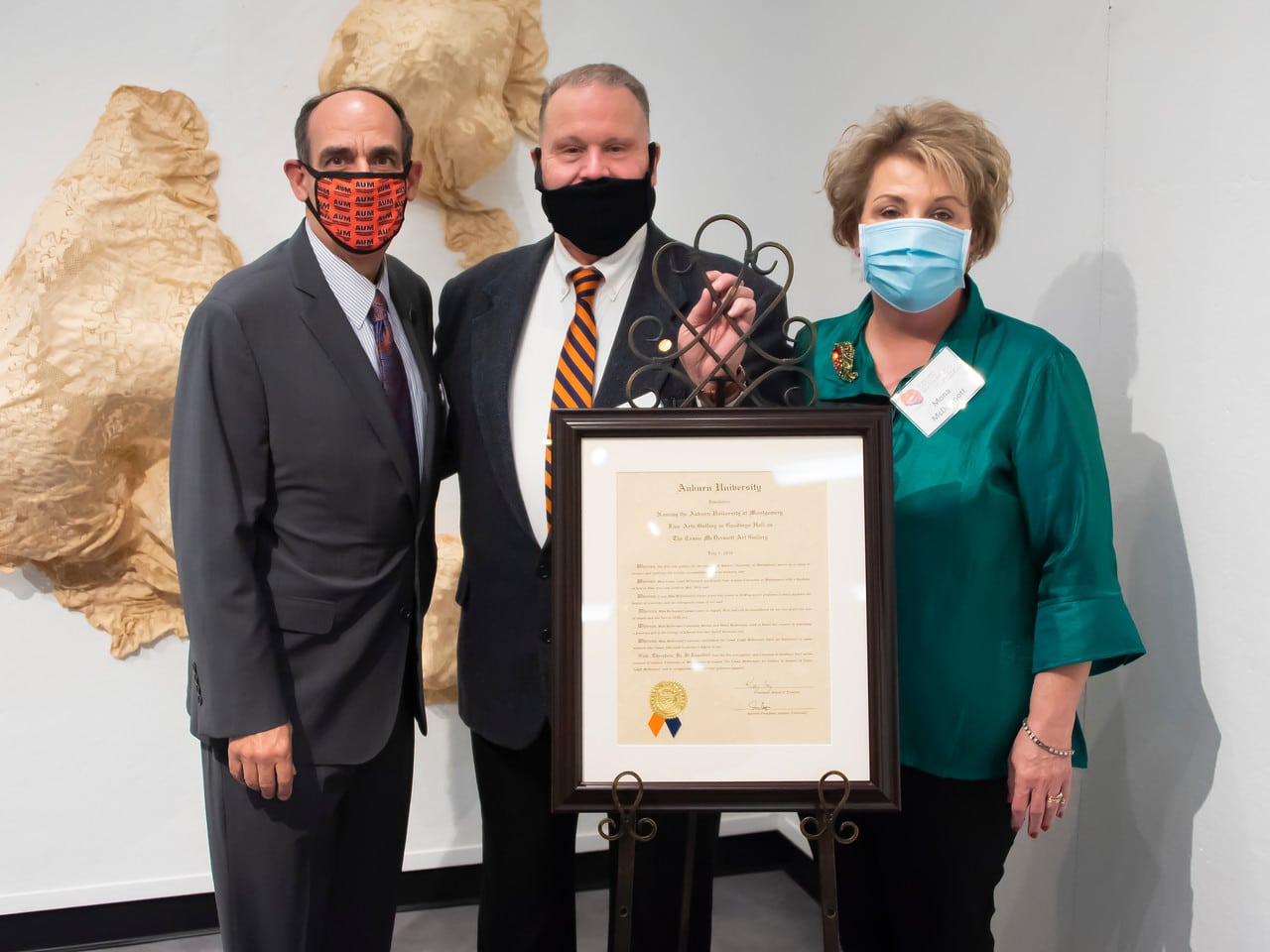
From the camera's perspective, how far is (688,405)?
1.33 meters

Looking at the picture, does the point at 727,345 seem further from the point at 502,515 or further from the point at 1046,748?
the point at 1046,748

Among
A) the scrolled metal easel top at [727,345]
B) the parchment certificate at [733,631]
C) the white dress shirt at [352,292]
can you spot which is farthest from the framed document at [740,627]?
the white dress shirt at [352,292]

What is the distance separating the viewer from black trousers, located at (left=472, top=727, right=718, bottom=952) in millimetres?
1670

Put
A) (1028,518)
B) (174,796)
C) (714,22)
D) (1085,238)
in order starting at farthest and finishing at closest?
1. (714,22)
2. (174,796)
3. (1085,238)
4. (1028,518)

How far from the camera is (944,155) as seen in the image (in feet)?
4.82

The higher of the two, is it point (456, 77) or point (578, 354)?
point (456, 77)

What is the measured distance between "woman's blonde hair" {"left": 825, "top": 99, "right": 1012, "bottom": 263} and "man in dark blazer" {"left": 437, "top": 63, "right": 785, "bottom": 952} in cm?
23

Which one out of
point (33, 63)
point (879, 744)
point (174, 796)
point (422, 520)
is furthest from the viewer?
point (174, 796)

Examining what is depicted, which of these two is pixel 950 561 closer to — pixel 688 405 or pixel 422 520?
pixel 688 405

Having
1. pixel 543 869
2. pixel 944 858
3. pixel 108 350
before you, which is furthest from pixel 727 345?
pixel 108 350

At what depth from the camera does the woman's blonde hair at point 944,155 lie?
4.85 feet

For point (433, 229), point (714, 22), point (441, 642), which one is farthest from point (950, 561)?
point (714, 22)

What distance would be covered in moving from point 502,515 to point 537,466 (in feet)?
0.32

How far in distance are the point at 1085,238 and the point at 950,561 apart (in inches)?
30.5
